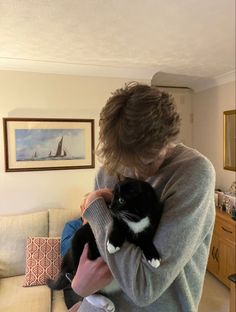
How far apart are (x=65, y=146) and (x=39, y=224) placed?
82 centimetres

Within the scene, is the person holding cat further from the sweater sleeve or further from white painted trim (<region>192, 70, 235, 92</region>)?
white painted trim (<region>192, 70, 235, 92</region>)

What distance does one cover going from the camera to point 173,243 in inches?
25.2

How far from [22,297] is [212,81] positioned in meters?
3.13

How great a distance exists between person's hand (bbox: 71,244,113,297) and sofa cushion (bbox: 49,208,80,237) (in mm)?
1807

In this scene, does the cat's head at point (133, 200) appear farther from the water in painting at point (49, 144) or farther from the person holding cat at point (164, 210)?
the water in painting at point (49, 144)

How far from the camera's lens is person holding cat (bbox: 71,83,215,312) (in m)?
0.64

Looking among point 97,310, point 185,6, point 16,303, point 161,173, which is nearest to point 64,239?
point 16,303

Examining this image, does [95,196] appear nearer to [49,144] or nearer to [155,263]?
[155,263]

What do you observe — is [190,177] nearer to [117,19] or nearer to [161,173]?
[161,173]

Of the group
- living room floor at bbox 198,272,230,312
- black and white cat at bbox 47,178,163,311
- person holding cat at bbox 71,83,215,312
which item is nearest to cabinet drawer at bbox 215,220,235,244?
living room floor at bbox 198,272,230,312

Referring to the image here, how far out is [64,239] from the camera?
231cm

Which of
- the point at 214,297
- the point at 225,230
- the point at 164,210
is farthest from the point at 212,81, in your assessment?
the point at 164,210

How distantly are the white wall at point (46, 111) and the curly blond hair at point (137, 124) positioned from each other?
213cm

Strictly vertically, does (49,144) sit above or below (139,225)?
above
